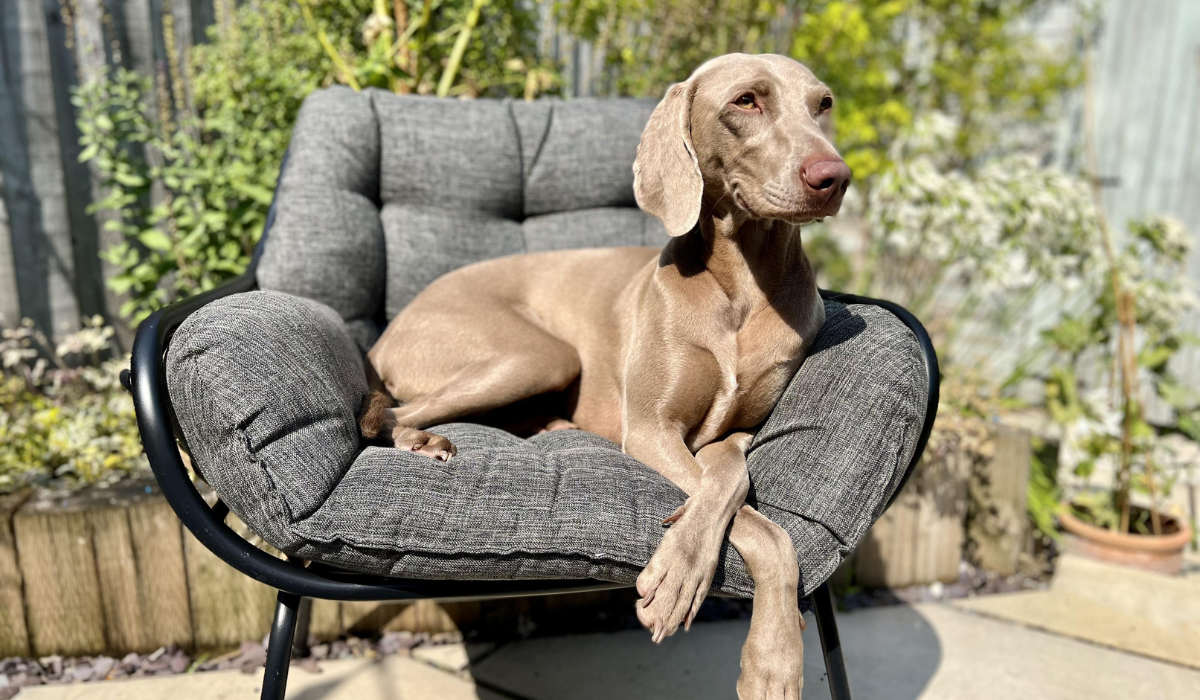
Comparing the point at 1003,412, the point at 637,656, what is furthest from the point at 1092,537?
the point at 637,656

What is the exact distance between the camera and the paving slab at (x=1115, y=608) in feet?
8.28

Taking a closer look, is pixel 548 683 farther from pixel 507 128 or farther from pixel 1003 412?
pixel 1003 412

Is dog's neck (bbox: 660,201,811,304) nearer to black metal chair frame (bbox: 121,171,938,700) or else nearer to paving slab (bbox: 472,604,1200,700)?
black metal chair frame (bbox: 121,171,938,700)

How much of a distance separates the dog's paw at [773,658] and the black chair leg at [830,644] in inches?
11.2

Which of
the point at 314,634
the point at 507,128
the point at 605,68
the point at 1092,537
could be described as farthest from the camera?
the point at 605,68

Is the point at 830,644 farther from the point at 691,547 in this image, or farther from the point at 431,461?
the point at 431,461

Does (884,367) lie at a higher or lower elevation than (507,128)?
lower

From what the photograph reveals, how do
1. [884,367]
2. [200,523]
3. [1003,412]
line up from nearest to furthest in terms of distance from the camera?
[200,523], [884,367], [1003,412]

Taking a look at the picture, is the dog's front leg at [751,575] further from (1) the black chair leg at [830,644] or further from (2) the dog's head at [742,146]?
(2) the dog's head at [742,146]

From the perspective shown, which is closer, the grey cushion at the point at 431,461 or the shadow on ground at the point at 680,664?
the grey cushion at the point at 431,461

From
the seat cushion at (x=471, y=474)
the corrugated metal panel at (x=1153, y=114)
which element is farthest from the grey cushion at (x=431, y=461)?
the corrugated metal panel at (x=1153, y=114)

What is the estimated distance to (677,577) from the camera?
1465 millimetres

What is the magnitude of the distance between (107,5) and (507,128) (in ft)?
5.81

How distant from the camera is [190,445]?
59.6 inches
